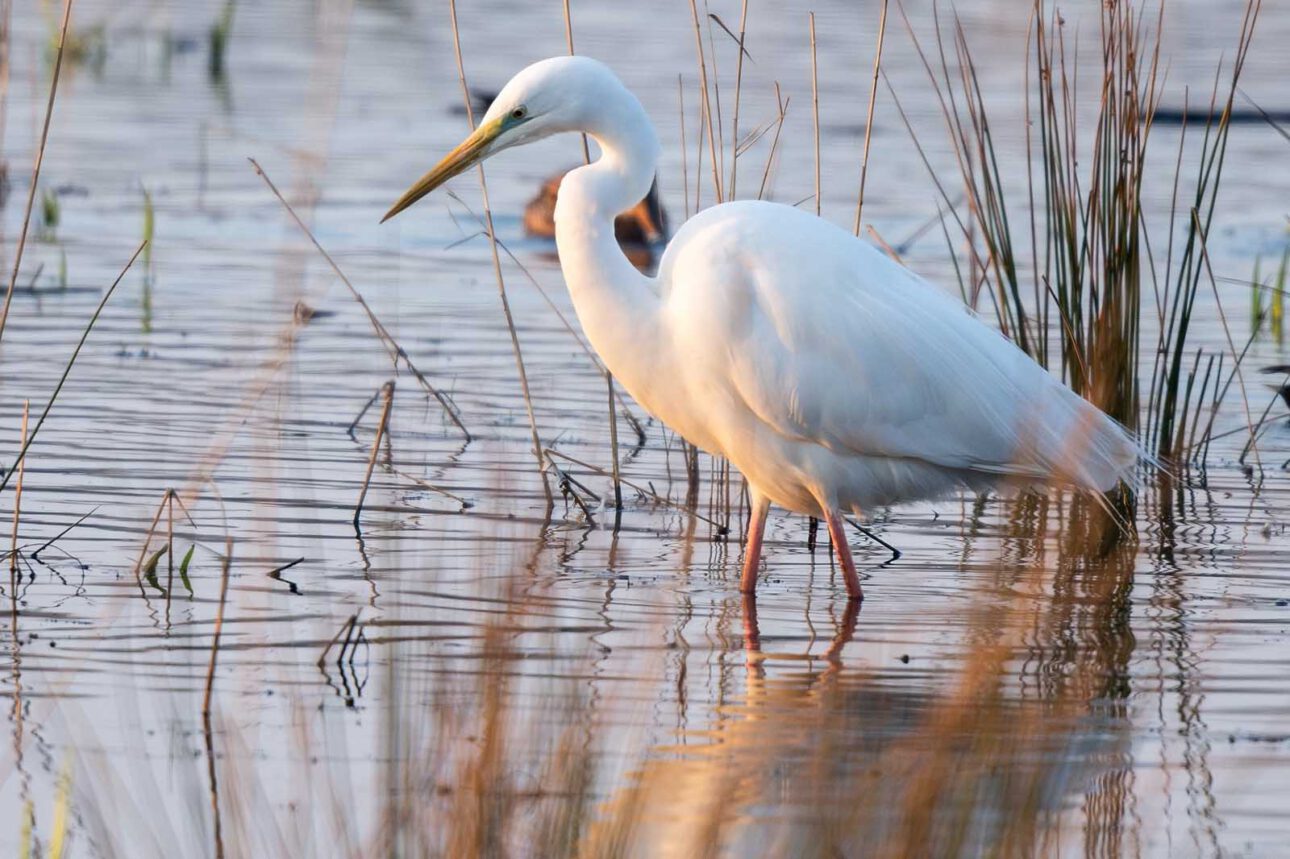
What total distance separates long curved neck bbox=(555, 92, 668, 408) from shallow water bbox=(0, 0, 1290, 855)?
594mm

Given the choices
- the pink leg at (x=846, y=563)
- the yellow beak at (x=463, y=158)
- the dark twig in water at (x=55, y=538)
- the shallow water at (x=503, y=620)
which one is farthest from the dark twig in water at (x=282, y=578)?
the pink leg at (x=846, y=563)

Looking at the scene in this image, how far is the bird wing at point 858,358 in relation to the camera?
4934 millimetres

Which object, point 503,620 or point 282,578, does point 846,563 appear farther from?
point 503,620

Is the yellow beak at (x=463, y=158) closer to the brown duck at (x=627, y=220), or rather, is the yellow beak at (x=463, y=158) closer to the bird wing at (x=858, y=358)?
the bird wing at (x=858, y=358)

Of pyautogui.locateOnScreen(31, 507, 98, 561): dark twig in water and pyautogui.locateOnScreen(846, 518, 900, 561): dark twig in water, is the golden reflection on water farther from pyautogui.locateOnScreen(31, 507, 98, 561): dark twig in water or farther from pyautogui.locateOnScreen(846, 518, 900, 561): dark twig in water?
pyautogui.locateOnScreen(31, 507, 98, 561): dark twig in water

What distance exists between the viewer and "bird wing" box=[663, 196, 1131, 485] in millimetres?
4934

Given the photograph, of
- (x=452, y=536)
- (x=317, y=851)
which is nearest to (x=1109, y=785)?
(x=317, y=851)

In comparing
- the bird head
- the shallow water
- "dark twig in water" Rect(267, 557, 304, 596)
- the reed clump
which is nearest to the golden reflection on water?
the shallow water

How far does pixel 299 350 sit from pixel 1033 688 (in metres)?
4.13

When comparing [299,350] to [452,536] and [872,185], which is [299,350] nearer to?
[452,536]

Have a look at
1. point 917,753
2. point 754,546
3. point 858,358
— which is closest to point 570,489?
point 754,546

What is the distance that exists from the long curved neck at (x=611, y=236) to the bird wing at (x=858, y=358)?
0.36 ft

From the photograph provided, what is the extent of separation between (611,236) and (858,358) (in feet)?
2.29

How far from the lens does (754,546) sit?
5098mm
